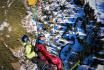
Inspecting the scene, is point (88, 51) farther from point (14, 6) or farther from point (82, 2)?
point (14, 6)

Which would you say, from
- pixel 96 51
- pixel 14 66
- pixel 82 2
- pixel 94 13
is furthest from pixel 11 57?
pixel 82 2

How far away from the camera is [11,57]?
12.5 meters

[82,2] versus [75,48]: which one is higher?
[82,2]

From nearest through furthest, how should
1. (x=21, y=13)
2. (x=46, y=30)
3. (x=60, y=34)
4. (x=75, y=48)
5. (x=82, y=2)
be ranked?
(x=75, y=48), (x=60, y=34), (x=46, y=30), (x=82, y=2), (x=21, y=13)

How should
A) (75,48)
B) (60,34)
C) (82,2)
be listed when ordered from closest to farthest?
(75,48), (60,34), (82,2)

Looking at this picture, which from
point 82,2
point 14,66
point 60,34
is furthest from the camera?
point 82,2

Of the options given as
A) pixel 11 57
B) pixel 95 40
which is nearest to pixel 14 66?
pixel 11 57

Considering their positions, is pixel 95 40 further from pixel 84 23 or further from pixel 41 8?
pixel 41 8

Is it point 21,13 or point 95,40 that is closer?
point 95,40

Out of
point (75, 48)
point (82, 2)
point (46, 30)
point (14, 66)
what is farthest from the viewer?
point (82, 2)

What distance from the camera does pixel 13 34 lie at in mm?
15289

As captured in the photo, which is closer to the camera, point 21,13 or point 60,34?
point 60,34

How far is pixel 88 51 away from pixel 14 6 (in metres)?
9.43

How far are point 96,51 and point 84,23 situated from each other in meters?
3.27
